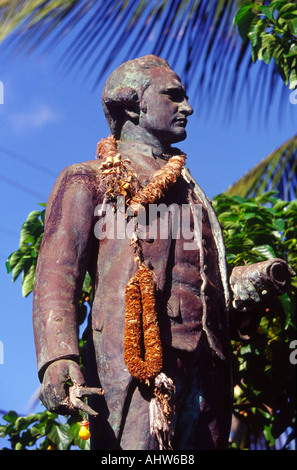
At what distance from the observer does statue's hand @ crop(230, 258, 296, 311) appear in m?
4.59

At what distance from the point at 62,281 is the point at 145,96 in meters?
1.13

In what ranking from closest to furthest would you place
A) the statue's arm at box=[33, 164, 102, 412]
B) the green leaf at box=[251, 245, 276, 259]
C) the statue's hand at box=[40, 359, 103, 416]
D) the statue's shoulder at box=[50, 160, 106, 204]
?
the statue's hand at box=[40, 359, 103, 416]
the statue's arm at box=[33, 164, 102, 412]
the statue's shoulder at box=[50, 160, 106, 204]
the green leaf at box=[251, 245, 276, 259]

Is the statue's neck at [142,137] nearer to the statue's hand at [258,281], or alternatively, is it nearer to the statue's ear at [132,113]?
the statue's ear at [132,113]

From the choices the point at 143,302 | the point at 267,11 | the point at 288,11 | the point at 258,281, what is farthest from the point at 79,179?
the point at 288,11

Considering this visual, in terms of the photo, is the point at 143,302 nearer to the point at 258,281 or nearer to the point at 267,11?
the point at 258,281

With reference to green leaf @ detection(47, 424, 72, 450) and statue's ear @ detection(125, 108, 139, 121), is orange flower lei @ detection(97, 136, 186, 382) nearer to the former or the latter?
statue's ear @ detection(125, 108, 139, 121)

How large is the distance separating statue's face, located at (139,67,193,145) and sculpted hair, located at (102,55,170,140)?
47 mm

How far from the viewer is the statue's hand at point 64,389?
396cm

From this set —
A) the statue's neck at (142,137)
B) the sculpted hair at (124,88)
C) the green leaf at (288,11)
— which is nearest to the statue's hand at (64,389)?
the statue's neck at (142,137)

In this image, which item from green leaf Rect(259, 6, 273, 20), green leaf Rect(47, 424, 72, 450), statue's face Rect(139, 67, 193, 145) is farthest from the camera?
green leaf Rect(47, 424, 72, 450)

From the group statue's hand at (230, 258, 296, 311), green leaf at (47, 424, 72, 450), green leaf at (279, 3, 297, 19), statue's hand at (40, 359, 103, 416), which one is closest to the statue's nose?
statue's hand at (230, 258, 296, 311)

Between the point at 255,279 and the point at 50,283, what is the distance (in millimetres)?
1058

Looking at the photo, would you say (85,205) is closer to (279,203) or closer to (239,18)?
(239,18)
